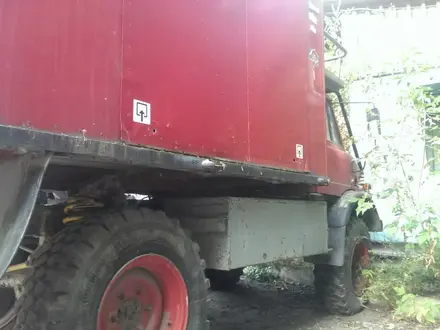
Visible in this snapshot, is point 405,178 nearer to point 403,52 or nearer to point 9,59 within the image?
point 403,52

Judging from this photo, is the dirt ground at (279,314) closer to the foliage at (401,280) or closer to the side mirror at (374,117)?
the foliage at (401,280)

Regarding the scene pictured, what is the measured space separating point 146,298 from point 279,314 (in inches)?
118

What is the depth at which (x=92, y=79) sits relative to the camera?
2344 millimetres

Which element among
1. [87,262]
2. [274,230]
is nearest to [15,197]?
[87,262]

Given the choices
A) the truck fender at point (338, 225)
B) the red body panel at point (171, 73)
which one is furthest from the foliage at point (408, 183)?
the red body panel at point (171, 73)

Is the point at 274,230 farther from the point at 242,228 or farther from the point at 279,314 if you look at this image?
the point at 279,314

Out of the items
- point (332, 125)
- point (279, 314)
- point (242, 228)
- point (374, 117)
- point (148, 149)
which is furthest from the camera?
point (332, 125)

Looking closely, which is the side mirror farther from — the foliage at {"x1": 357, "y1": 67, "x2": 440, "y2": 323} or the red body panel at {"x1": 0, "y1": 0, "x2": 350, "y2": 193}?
the red body panel at {"x1": 0, "y1": 0, "x2": 350, "y2": 193}

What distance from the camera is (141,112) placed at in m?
2.58

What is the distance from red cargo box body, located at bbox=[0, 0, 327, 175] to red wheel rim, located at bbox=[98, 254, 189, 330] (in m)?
0.82

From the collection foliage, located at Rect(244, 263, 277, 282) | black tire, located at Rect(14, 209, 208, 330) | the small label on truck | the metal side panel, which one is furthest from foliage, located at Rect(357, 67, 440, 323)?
the small label on truck

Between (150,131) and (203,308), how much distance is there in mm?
1381

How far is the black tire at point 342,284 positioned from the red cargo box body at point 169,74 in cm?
177

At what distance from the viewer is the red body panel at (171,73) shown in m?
2.09
